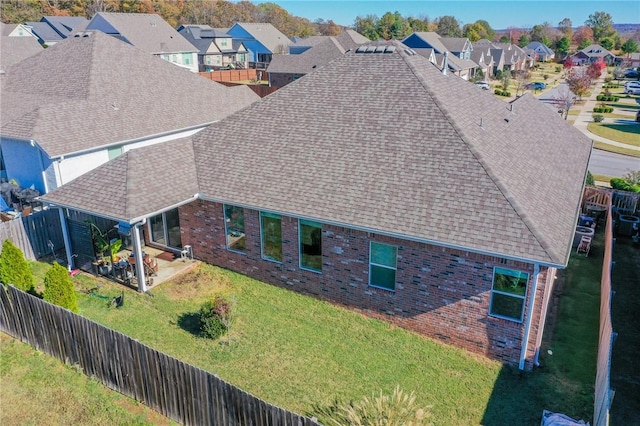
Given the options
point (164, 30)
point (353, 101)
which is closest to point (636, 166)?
Answer: point (353, 101)

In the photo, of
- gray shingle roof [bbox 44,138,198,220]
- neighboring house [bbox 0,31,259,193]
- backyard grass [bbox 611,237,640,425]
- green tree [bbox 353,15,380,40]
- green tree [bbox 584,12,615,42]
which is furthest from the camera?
green tree [bbox 584,12,615,42]

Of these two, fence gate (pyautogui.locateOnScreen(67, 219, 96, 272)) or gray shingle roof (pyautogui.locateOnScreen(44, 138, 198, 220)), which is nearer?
gray shingle roof (pyautogui.locateOnScreen(44, 138, 198, 220))

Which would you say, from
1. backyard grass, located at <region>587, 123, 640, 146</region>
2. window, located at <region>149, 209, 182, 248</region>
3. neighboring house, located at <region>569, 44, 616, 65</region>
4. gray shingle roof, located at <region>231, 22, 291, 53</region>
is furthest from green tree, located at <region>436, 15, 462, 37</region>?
window, located at <region>149, 209, 182, 248</region>

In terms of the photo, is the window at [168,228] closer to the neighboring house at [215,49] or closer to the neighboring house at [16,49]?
the neighboring house at [16,49]

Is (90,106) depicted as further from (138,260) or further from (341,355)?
(341,355)

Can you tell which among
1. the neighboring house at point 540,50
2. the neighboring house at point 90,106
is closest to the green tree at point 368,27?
the neighboring house at point 540,50

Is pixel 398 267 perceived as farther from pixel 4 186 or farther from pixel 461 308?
pixel 4 186

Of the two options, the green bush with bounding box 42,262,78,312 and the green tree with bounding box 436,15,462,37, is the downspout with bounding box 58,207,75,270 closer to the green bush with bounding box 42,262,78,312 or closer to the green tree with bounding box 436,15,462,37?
the green bush with bounding box 42,262,78,312
